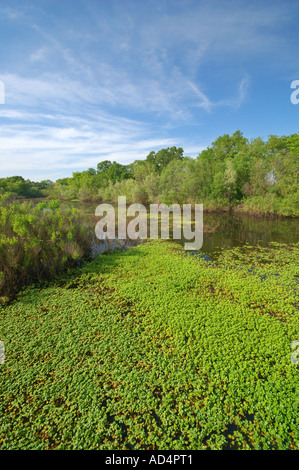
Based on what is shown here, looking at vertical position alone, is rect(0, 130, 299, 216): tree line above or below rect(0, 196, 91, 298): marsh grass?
above

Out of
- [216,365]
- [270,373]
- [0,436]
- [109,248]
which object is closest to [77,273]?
[109,248]

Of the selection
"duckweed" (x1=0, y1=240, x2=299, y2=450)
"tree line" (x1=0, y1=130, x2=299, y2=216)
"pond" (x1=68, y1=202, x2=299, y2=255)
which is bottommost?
"duckweed" (x1=0, y1=240, x2=299, y2=450)

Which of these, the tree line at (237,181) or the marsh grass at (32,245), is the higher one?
the tree line at (237,181)

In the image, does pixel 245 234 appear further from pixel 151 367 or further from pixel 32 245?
pixel 32 245

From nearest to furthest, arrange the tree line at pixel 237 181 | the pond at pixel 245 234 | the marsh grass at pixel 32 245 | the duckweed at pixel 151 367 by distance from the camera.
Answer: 1. the duckweed at pixel 151 367
2. the marsh grass at pixel 32 245
3. the pond at pixel 245 234
4. the tree line at pixel 237 181

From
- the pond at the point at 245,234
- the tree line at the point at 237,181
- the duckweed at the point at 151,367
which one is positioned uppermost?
the tree line at the point at 237,181

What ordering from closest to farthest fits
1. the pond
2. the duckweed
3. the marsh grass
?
the duckweed → the marsh grass → the pond

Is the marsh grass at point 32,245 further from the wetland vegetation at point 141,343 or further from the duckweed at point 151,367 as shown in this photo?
the duckweed at point 151,367

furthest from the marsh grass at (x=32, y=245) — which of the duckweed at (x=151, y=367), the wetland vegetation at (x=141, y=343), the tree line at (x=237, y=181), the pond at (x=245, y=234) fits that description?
the tree line at (x=237, y=181)

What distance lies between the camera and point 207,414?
10.4 ft

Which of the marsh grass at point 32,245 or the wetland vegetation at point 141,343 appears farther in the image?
the marsh grass at point 32,245

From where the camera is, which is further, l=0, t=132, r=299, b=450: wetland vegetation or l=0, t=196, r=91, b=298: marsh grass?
l=0, t=196, r=91, b=298: marsh grass

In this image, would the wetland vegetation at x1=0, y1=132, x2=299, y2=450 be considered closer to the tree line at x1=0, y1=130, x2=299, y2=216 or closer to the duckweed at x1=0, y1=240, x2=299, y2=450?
the duckweed at x1=0, y1=240, x2=299, y2=450

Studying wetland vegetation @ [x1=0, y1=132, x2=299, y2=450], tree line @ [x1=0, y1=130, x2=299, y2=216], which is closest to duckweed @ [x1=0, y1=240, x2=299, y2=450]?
wetland vegetation @ [x1=0, y1=132, x2=299, y2=450]
